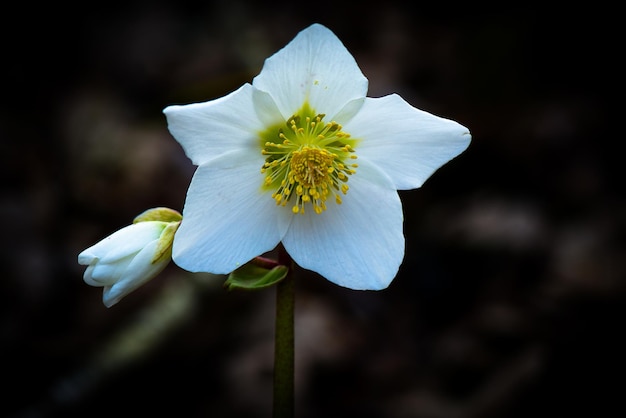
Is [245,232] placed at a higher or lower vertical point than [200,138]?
lower

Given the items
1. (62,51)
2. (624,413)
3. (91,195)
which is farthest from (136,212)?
(624,413)

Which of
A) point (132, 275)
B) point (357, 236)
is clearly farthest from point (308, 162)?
point (132, 275)

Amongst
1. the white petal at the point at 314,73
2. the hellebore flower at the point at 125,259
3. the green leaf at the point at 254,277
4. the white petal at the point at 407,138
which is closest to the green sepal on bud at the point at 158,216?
the hellebore flower at the point at 125,259

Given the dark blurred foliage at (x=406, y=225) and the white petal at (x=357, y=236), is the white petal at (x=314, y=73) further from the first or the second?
the dark blurred foliage at (x=406, y=225)

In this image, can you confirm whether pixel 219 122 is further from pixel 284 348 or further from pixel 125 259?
pixel 284 348

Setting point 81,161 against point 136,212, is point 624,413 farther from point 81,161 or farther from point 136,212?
point 81,161

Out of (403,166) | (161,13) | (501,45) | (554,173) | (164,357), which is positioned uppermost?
(161,13)

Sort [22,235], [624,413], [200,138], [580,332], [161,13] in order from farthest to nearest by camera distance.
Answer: [161,13]
[22,235]
[580,332]
[624,413]
[200,138]
